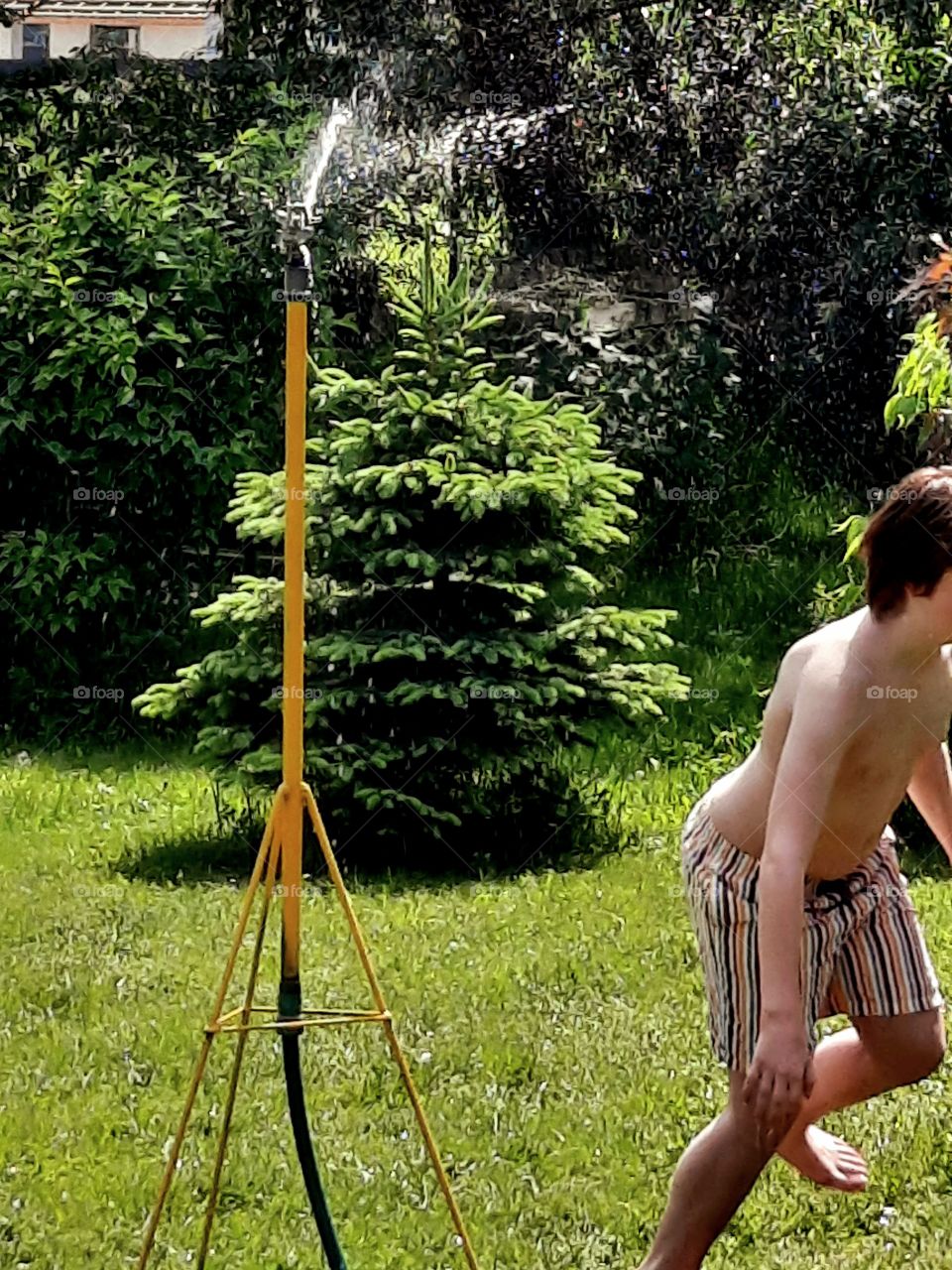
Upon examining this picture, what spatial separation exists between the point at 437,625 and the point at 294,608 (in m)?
3.58

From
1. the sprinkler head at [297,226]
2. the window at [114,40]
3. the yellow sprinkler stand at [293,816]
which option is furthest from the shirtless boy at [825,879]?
the window at [114,40]

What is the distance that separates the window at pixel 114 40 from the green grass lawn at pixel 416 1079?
14.9 ft

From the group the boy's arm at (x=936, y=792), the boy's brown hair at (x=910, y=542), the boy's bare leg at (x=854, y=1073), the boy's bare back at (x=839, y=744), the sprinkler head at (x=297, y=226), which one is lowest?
the boy's bare leg at (x=854, y=1073)

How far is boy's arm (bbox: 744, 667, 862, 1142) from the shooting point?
9.09ft

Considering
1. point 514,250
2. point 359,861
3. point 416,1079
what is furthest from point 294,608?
point 514,250

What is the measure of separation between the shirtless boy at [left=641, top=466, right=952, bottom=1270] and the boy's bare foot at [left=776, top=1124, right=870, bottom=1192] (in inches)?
3.5

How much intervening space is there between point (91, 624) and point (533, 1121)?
4.71 m

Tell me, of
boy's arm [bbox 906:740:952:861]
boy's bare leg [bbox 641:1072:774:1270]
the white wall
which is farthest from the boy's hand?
the white wall

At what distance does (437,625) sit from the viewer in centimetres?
645

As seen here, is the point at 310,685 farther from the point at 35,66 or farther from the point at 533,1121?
the point at 35,66

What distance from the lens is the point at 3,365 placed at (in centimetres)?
823

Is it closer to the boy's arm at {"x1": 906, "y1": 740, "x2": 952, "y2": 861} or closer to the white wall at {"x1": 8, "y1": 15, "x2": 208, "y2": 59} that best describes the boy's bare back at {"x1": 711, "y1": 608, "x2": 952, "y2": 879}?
the boy's arm at {"x1": 906, "y1": 740, "x2": 952, "y2": 861}

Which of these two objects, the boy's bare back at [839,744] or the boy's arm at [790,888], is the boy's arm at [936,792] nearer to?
the boy's bare back at [839,744]

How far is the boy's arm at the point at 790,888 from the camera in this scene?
2.77m
